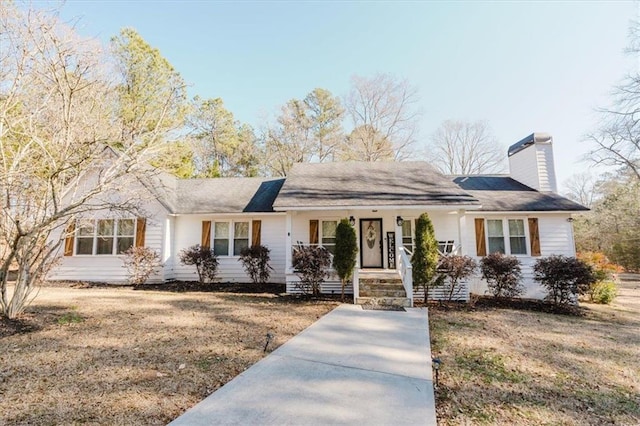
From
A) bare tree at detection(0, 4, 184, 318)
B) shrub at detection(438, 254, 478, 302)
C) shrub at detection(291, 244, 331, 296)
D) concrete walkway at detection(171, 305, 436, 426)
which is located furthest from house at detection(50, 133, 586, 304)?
concrete walkway at detection(171, 305, 436, 426)

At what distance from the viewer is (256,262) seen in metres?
Answer: 11.8

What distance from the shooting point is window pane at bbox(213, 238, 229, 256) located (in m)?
12.6

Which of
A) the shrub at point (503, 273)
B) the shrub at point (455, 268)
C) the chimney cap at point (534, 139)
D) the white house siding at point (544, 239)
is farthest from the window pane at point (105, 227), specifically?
the chimney cap at point (534, 139)

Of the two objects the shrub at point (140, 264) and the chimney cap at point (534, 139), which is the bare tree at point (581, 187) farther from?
the shrub at point (140, 264)

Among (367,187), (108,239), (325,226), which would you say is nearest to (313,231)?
(325,226)

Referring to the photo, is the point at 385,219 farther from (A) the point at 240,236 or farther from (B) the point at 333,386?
(B) the point at 333,386

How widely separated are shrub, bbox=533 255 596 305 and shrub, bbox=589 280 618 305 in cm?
248

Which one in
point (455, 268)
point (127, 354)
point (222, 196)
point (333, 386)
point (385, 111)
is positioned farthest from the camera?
point (385, 111)

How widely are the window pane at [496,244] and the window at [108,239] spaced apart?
13.8 meters

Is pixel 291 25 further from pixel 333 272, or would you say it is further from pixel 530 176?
pixel 530 176

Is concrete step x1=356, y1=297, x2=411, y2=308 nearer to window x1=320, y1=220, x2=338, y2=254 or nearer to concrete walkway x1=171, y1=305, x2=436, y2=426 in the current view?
concrete walkway x1=171, y1=305, x2=436, y2=426

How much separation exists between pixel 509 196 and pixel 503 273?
4.87 metres

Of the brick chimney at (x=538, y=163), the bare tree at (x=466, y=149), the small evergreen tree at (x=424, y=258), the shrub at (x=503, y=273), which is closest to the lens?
the small evergreen tree at (x=424, y=258)

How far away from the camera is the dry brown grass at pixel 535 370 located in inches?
127
